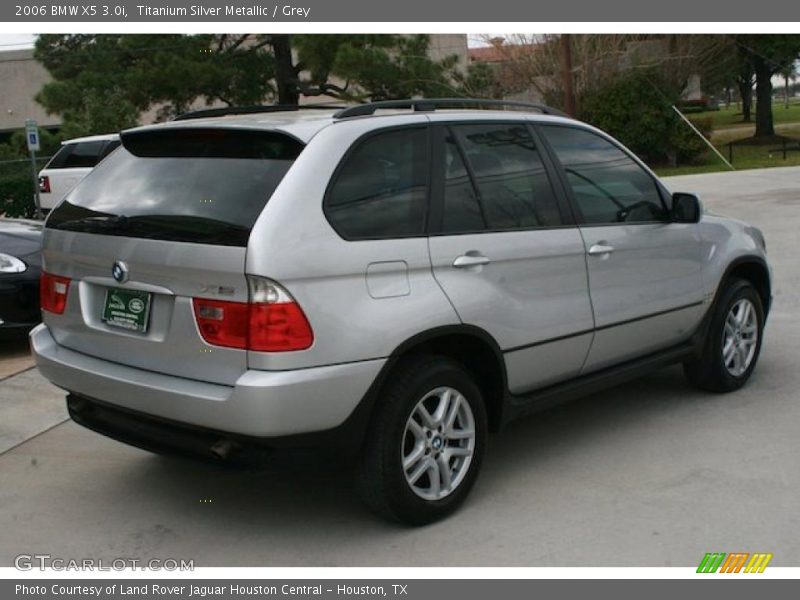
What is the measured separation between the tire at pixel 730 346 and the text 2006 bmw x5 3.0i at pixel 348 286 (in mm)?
926

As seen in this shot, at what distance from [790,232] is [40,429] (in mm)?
10220

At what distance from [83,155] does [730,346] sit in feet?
45.9

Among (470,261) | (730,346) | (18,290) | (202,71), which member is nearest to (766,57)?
(202,71)

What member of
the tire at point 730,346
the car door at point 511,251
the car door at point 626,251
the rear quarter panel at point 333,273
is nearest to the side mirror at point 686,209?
the car door at point 626,251

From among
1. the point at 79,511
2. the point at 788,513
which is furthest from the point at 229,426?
the point at 788,513

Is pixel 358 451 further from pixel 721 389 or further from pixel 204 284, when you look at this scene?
pixel 721 389

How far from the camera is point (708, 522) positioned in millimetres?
3932

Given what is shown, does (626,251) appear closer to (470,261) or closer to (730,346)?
(470,261)

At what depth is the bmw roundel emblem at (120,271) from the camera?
3785mm

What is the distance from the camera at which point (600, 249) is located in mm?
4695

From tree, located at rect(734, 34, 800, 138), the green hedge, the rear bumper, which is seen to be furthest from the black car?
tree, located at rect(734, 34, 800, 138)

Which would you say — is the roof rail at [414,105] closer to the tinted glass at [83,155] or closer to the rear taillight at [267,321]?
the rear taillight at [267,321]

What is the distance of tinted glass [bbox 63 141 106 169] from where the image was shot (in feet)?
54.6

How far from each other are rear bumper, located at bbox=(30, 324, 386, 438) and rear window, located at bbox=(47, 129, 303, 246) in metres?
0.56
